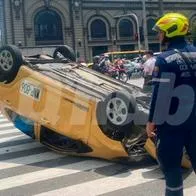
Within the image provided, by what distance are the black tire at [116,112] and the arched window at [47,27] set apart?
45172mm

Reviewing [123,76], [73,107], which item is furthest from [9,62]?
[123,76]

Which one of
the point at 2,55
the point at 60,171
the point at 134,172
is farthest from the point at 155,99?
the point at 2,55

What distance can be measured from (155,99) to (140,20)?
5442 centimetres

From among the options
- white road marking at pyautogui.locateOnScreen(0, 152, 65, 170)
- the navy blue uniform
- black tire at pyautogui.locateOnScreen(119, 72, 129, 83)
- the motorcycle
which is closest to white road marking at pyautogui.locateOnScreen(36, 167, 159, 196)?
white road marking at pyautogui.locateOnScreen(0, 152, 65, 170)

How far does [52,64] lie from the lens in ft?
27.3

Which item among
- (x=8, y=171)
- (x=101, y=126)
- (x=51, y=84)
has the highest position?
(x=51, y=84)

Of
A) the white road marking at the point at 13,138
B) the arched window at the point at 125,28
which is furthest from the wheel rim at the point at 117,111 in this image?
the arched window at the point at 125,28

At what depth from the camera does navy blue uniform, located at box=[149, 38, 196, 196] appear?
13.4ft

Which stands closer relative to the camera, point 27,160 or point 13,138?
point 27,160

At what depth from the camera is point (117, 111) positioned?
654cm

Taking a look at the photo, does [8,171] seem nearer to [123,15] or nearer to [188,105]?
[188,105]

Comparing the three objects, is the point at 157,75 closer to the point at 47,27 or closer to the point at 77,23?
the point at 47,27

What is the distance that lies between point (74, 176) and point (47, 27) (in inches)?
1820

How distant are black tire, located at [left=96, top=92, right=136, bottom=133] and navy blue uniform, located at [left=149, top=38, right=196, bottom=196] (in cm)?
224
